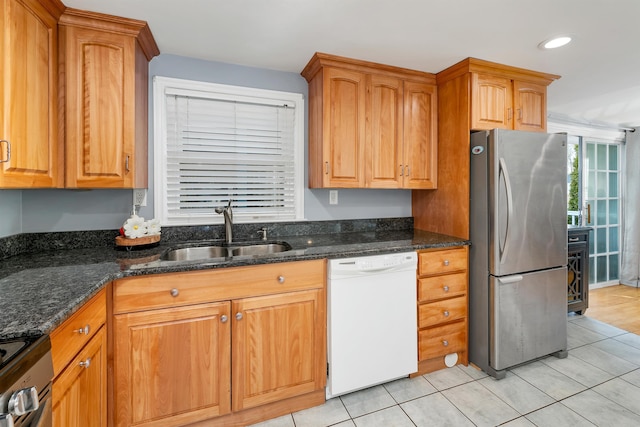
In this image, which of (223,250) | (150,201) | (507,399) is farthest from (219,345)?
(507,399)

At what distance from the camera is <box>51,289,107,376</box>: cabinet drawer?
1004mm

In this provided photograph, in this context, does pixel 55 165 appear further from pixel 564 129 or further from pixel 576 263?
pixel 564 129

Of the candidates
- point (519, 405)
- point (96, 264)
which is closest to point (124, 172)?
point (96, 264)

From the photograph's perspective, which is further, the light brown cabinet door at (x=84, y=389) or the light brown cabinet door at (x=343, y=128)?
the light brown cabinet door at (x=343, y=128)

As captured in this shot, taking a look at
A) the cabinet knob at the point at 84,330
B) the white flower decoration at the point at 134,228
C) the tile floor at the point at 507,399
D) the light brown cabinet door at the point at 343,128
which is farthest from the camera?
the light brown cabinet door at the point at 343,128

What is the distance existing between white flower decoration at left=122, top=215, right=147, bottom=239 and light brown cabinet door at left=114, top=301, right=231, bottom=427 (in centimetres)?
56

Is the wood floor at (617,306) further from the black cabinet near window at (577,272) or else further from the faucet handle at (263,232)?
the faucet handle at (263,232)

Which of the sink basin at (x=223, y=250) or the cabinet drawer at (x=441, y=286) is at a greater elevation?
the sink basin at (x=223, y=250)

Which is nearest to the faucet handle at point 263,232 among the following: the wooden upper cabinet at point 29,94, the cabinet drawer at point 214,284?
the cabinet drawer at point 214,284

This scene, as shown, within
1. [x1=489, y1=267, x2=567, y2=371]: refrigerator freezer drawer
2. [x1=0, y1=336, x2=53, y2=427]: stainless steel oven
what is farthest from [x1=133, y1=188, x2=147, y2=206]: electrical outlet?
[x1=489, y1=267, x2=567, y2=371]: refrigerator freezer drawer

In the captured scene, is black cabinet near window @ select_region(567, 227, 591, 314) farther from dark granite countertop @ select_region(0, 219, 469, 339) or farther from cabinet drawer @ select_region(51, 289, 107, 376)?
cabinet drawer @ select_region(51, 289, 107, 376)

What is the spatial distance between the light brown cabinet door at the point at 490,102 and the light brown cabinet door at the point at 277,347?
5.75 feet

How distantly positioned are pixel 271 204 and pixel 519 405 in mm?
2090

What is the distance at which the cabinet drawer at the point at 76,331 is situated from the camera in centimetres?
100
